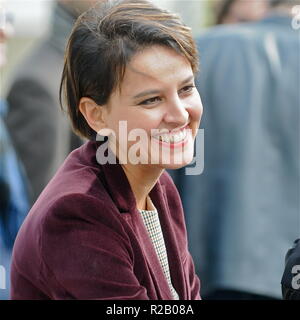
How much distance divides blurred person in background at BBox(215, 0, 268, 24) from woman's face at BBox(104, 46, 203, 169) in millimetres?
2434

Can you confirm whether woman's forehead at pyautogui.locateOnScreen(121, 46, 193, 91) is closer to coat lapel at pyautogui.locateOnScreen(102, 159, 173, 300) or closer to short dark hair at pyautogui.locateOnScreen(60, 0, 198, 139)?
short dark hair at pyautogui.locateOnScreen(60, 0, 198, 139)

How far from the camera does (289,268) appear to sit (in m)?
1.39

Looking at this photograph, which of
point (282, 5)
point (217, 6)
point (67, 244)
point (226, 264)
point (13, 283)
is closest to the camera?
point (67, 244)

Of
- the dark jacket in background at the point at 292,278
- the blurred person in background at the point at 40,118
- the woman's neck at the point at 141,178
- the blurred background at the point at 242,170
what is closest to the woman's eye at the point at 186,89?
the woman's neck at the point at 141,178

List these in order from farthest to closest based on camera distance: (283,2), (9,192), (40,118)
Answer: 1. (40,118)
2. (283,2)
3. (9,192)

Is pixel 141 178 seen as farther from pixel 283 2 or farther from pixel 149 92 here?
pixel 283 2

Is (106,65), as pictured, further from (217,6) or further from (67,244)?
(217,6)

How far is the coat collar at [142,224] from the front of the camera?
1312mm

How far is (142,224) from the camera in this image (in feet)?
4.40

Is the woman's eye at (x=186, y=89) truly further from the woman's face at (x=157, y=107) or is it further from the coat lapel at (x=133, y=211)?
the coat lapel at (x=133, y=211)

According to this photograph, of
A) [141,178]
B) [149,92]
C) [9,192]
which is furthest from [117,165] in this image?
[9,192]

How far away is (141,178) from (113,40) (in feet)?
0.73
